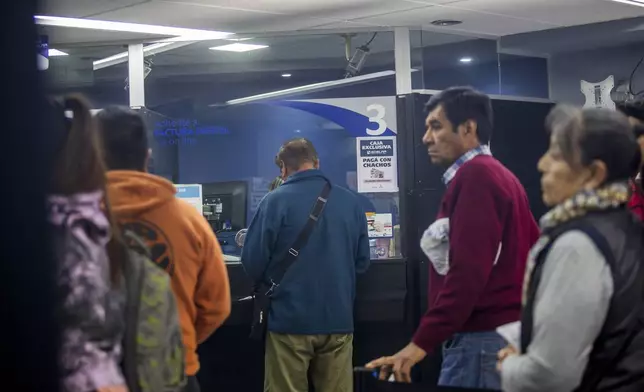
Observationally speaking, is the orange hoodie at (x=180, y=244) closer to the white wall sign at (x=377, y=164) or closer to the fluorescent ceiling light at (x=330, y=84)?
the white wall sign at (x=377, y=164)

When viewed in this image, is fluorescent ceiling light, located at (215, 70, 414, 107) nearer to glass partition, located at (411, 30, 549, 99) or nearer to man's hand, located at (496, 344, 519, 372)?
glass partition, located at (411, 30, 549, 99)

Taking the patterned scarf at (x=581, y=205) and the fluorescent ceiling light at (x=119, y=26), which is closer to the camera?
the patterned scarf at (x=581, y=205)

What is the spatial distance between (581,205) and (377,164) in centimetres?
287

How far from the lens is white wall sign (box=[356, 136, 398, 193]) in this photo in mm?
4645

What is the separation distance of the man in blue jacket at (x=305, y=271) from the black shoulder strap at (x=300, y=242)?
16 mm

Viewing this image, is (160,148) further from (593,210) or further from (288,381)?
(593,210)

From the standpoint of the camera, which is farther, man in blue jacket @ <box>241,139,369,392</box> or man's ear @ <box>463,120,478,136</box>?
man in blue jacket @ <box>241,139,369,392</box>

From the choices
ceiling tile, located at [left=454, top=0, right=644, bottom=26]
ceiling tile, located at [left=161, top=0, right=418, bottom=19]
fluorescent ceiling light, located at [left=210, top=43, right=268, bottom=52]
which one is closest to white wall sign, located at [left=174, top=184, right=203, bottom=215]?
ceiling tile, located at [left=161, top=0, right=418, bottom=19]

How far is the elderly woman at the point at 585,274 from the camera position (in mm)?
1733

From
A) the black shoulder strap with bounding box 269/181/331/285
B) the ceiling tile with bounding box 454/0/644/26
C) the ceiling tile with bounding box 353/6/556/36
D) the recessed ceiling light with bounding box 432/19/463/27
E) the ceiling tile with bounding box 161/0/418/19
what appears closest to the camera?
the black shoulder strap with bounding box 269/181/331/285

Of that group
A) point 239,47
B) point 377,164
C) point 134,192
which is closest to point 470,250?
point 134,192

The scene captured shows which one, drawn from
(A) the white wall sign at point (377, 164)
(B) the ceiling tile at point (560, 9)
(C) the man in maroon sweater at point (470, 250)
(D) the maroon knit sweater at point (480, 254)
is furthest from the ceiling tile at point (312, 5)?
(D) the maroon knit sweater at point (480, 254)

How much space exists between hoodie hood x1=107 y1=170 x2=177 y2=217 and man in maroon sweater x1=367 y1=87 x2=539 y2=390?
29.3 inches

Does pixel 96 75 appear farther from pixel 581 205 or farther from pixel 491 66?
pixel 581 205
